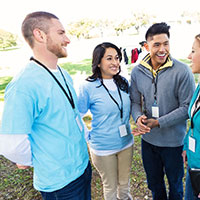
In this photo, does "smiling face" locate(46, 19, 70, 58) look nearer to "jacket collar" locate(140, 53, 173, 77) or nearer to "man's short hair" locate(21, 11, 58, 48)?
"man's short hair" locate(21, 11, 58, 48)

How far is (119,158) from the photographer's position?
6.90ft

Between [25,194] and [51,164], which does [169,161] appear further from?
[25,194]

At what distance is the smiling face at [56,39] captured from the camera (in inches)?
53.5

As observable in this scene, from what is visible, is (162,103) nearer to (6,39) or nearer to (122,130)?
(122,130)

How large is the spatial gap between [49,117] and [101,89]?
0.77m

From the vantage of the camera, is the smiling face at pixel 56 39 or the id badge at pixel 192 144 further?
the id badge at pixel 192 144

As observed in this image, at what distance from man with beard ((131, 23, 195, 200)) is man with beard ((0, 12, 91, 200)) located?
832mm

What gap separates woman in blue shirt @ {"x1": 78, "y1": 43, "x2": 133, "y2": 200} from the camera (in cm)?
196

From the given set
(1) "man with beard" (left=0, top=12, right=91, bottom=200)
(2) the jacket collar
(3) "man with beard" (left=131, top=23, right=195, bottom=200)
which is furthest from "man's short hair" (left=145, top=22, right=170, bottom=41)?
(1) "man with beard" (left=0, top=12, right=91, bottom=200)

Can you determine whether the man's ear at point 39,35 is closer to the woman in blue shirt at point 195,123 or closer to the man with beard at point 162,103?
the man with beard at point 162,103

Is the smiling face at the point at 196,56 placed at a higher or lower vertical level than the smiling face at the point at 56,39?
lower

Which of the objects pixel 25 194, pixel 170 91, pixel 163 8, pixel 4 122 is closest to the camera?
pixel 4 122

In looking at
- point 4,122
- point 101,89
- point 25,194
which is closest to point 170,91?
point 101,89

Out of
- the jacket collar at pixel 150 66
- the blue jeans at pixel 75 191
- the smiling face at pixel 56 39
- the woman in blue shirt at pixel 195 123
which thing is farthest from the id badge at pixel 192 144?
the smiling face at pixel 56 39
